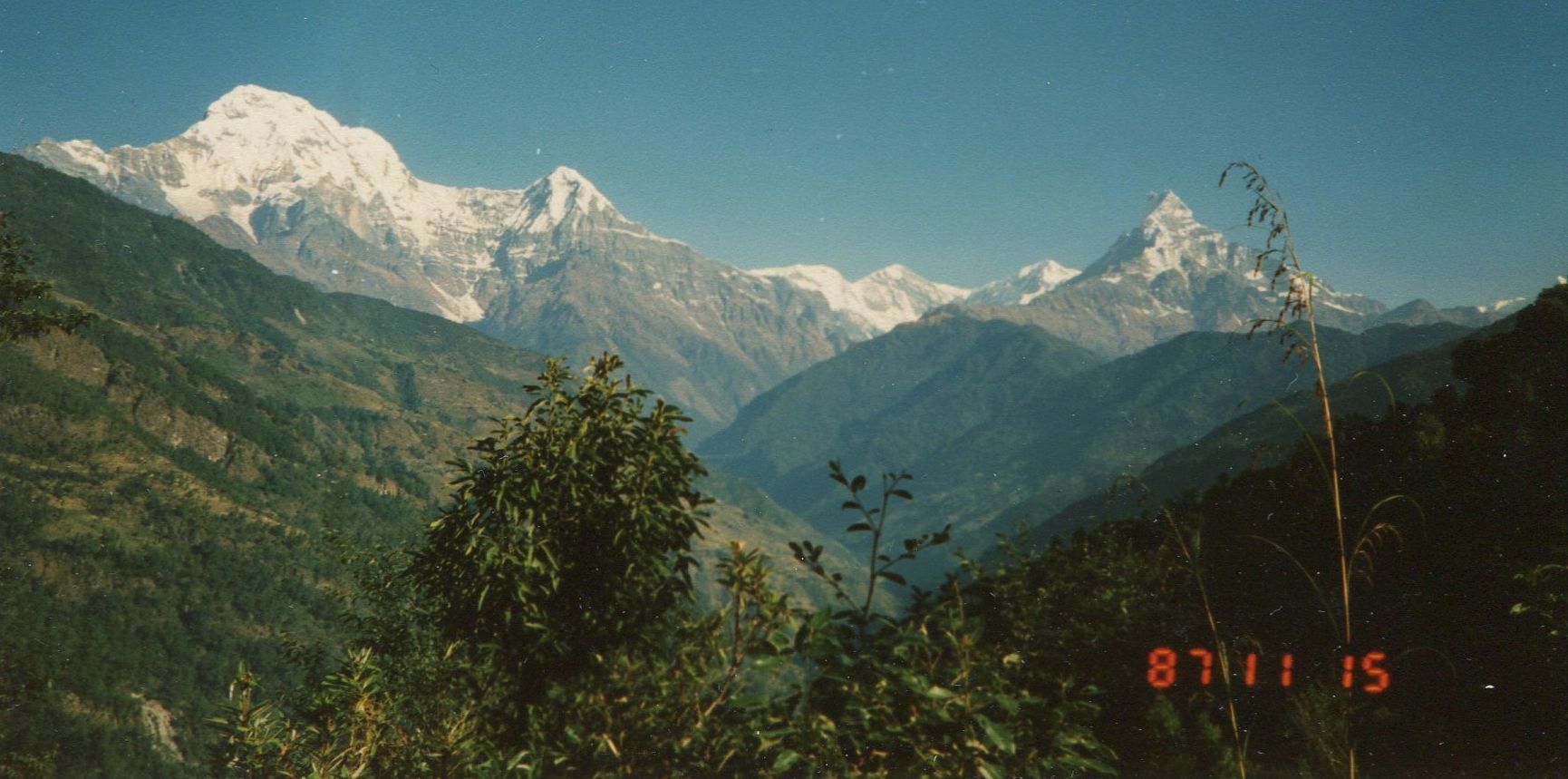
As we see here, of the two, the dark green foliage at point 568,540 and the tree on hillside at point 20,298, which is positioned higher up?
the tree on hillside at point 20,298

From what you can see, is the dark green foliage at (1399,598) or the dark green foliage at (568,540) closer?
the dark green foliage at (568,540)

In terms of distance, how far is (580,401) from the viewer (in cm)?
736

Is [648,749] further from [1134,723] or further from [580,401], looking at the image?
[1134,723]

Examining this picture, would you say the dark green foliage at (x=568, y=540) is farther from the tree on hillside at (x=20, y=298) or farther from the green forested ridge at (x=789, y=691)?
the tree on hillside at (x=20, y=298)

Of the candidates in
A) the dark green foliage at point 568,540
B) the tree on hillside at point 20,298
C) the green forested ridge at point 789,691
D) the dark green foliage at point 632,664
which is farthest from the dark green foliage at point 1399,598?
the tree on hillside at point 20,298

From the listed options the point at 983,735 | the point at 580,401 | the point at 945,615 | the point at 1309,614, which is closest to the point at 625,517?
the point at 580,401

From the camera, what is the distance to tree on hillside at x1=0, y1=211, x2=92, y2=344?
21406 millimetres

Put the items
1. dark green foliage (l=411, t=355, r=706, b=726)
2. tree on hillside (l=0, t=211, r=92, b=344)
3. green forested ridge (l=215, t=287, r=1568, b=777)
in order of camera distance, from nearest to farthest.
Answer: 1. green forested ridge (l=215, t=287, r=1568, b=777)
2. dark green foliage (l=411, t=355, r=706, b=726)
3. tree on hillside (l=0, t=211, r=92, b=344)

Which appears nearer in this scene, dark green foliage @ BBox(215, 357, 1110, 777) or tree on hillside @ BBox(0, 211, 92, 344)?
dark green foliage @ BBox(215, 357, 1110, 777)

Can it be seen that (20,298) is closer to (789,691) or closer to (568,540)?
(568,540)

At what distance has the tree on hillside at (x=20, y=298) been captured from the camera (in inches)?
843

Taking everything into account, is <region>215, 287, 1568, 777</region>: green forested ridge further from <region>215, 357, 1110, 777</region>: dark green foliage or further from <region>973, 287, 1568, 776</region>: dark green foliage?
<region>973, 287, 1568, 776</region>: dark green foliage

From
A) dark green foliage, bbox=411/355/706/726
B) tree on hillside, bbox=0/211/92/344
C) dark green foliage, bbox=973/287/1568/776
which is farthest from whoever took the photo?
tree on hillside, bbox=0/211/92/344

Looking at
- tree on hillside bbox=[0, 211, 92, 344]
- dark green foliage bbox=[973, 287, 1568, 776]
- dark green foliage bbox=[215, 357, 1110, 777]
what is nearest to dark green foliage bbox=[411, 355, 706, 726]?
dark green foliage bbox=[215, 357, 1110, 777]
